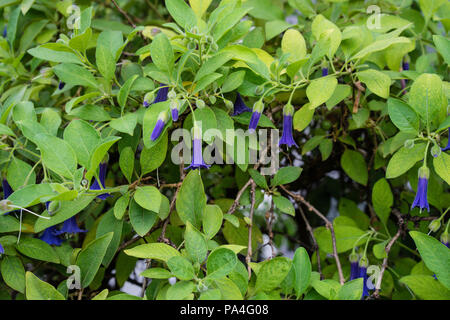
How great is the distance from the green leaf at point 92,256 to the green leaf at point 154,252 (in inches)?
3.6

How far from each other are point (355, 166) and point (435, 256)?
0.55 m

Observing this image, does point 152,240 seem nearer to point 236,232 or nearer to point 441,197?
point 236,232

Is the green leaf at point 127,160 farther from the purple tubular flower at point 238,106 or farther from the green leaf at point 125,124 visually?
the purple tubular flower at point 238,106

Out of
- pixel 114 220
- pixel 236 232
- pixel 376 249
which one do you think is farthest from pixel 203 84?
pixel 376 249

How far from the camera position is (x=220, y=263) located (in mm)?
849

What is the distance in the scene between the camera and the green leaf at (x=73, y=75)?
1.10m

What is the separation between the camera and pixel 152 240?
1.19 metres

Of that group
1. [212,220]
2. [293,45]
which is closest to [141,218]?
[212,220]

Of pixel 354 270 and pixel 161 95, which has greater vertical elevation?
pixel 161 95

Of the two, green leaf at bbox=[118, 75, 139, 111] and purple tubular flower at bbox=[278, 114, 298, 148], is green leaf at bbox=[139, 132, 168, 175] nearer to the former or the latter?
green leaf at bbox=[118, 75, 139, 111]

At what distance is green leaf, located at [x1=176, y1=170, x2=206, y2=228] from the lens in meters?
1.00

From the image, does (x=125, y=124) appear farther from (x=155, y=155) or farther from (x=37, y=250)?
(x=37, y=250)

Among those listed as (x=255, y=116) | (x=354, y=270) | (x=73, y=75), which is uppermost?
(x=73, y=75)

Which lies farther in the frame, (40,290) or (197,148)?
(197,148)
